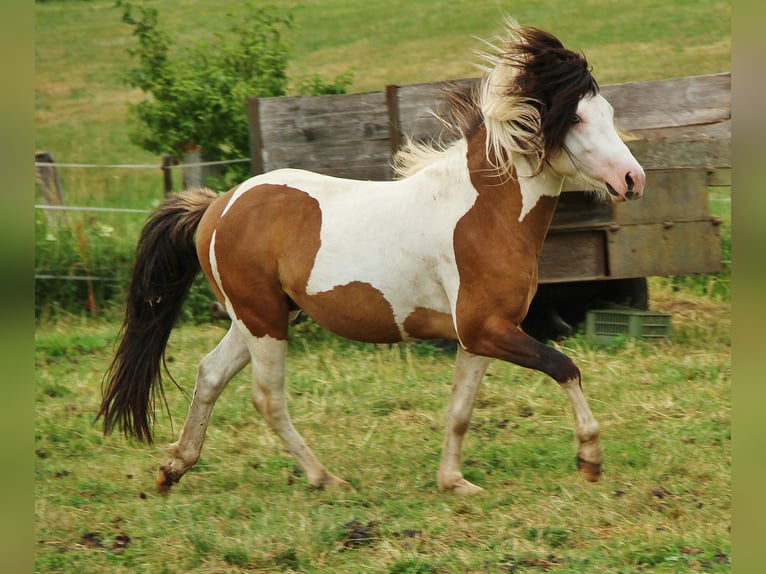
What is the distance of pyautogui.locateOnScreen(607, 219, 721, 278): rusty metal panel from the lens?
22.3 feet

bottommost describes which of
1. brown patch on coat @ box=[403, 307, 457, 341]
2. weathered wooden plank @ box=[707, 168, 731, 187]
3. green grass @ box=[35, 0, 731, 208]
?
brown patch on coat @ box=[403, 307, 457, 341]

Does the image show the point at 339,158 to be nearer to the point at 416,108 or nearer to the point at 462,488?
the point at 416,108

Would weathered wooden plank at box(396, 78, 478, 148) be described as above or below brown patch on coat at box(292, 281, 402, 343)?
above

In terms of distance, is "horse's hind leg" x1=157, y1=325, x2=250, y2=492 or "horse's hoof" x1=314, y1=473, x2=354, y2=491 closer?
"horse's hoof" x1=314, y1=473, x2=354, y2=491

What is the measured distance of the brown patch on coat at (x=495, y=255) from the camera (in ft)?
13.9

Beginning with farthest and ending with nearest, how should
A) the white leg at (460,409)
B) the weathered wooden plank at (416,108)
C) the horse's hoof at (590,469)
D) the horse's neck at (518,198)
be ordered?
1. the weathered wooden plank at (416,108)
2. the white leg at (460,409)
3. the horse's neck at (518,198)
4. the horse's hoof at (590,469)

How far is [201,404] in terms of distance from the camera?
482cm

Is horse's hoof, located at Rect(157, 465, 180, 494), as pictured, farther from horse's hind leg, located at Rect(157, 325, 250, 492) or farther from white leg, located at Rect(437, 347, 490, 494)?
white leg, located at Rect(437, 347, 490, 494)

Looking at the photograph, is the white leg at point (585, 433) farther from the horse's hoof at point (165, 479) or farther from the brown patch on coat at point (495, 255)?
the horse's hoof at point (165, 479)

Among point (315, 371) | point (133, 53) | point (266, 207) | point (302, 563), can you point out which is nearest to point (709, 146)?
point (315, 371)

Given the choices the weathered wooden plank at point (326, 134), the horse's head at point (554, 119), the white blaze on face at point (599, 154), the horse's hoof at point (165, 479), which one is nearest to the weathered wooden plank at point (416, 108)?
the weathered wooden plank at point (326, 134)

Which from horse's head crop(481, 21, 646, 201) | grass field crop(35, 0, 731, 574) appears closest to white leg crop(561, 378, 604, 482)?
grass field crop(35, 0, 731, 574)

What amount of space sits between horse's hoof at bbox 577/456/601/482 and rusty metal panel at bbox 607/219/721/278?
9.41 ft

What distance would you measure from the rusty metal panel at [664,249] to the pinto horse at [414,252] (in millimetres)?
2539
